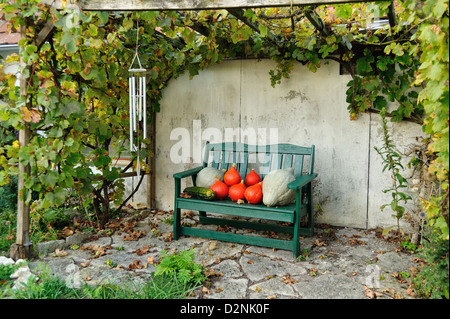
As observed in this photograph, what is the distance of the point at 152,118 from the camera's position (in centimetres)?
525

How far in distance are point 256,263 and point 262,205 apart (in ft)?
1.93

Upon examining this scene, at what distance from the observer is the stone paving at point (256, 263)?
289 centimetres

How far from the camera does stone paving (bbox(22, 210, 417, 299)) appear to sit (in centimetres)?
289

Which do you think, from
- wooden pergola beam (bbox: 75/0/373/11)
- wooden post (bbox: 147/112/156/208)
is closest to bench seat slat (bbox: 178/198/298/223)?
wooden post (bbox: 147/112/156/208)

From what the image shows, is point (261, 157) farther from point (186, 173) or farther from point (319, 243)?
point (319, 243)

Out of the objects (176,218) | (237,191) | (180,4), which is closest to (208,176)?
(237,191)

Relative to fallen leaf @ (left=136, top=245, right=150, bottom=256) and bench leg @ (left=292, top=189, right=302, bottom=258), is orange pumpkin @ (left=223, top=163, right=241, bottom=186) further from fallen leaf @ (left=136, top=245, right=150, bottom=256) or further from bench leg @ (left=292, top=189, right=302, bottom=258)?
fallen leaf @ (left=136, top=245, right=150, bottom=256)

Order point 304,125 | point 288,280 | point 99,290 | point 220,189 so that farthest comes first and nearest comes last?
1. point 304,125
2. point 220,189
3. point 288,280
4. point 99,290

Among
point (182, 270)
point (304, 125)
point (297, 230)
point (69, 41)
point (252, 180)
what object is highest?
point (69, 41)

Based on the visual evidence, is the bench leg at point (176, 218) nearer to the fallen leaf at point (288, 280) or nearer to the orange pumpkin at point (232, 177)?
the orange pumpkin at point (232, 177)

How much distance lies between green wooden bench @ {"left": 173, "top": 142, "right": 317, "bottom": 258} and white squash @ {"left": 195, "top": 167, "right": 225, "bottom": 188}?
0.11m

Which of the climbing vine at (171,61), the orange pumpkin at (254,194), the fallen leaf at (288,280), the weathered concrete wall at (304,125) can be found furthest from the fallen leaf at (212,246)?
the weathered concrete wall at (304,125)

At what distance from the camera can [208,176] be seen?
13.8ft
